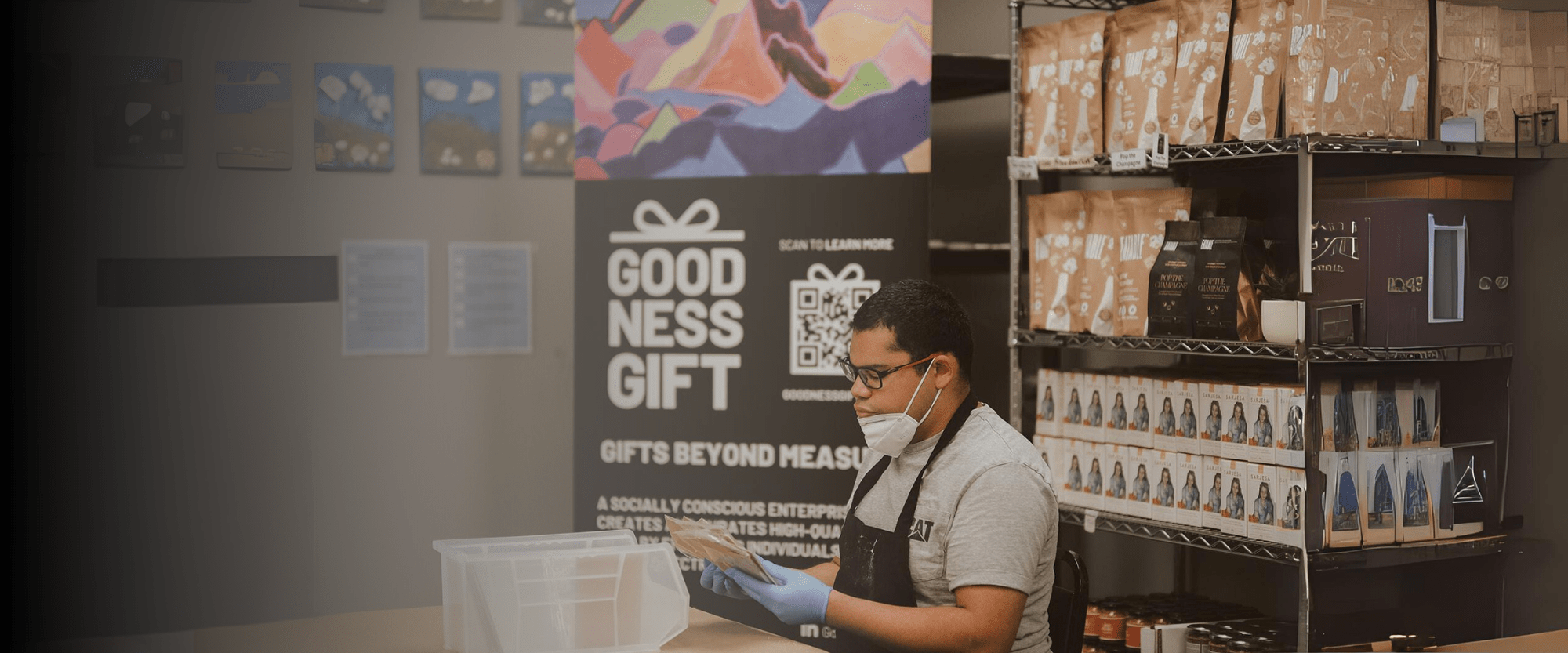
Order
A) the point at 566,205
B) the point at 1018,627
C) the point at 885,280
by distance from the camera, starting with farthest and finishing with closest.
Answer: the point at 566,205 < the point at 885,280 < the point at 1018,627

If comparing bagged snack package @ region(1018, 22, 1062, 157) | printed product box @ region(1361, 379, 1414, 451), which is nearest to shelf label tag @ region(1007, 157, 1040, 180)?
bagged snack package @ region(1018, 22, 1062, 157)

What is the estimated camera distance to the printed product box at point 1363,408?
129 inches

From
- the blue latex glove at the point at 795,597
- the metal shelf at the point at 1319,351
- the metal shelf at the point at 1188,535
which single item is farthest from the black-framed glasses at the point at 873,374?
the metal shelf at the point at 1319,351

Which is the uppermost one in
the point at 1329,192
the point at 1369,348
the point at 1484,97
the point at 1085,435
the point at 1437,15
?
the point at 1437,15

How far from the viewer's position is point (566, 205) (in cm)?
507

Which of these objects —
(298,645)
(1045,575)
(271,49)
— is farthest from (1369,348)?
(271,49)

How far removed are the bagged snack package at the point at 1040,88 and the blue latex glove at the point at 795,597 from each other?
1930mm

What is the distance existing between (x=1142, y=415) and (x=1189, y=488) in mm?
258

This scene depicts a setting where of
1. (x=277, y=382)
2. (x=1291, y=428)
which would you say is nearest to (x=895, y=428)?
Result: (x=1291, y=428)

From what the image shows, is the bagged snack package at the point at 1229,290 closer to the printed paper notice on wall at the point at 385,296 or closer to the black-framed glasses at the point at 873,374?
the black-framed glasses at the point at 873,374

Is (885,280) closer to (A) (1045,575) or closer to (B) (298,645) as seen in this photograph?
(A) (1045,575)

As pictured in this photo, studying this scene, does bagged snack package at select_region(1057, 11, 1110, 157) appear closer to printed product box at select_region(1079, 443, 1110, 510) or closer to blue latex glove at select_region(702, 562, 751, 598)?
printed product box at select_region(1079, 443, 1110, 510)

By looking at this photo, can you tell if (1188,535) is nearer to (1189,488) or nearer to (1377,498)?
(1189,488)

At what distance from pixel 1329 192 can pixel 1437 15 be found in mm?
513
